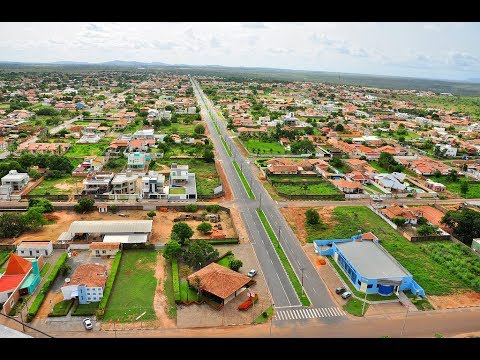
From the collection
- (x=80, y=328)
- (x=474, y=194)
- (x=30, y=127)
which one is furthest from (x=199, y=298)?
Answer: (x=30, y=127)

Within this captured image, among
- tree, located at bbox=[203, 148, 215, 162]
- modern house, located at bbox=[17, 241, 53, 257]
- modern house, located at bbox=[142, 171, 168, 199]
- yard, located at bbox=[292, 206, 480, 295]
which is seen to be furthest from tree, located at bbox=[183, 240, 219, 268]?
tree, located at bbox=[203, 148, 215, 162]

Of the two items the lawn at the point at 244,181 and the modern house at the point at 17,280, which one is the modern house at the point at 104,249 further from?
the lawn at the point at 244,181

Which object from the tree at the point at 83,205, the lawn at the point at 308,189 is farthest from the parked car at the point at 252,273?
the tree at the point at 83,205

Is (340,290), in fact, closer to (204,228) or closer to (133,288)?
(204,228)

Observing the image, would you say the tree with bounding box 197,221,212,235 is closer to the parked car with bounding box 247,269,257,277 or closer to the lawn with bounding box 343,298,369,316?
the parked car with bounding box 247,269,257,277
